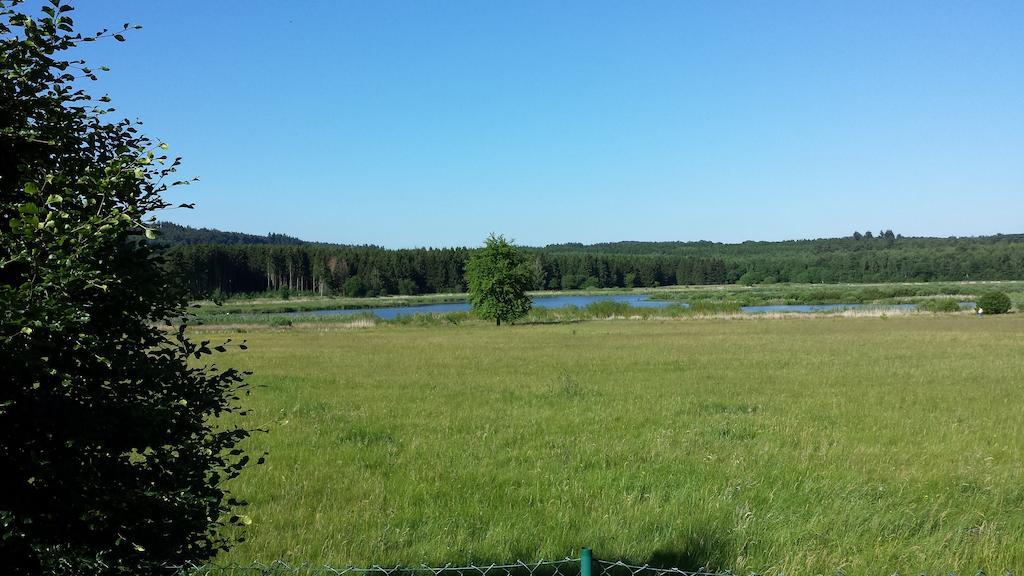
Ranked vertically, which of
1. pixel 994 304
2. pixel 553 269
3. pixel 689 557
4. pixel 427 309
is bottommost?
pixel 427 309

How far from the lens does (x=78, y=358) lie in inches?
122

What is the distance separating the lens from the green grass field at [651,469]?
693 cm

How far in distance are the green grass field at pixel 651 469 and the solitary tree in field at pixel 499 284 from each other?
37509 millimetres

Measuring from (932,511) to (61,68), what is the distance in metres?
9.26

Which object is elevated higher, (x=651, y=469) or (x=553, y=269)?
(x=553, y=269)

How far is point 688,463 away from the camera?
10156 mm

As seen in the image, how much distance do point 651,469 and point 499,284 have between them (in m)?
51.3

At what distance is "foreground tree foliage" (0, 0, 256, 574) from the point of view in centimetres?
278

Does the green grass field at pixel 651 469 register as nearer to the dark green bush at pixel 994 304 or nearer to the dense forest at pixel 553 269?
the dark green bush at pixel 994 304

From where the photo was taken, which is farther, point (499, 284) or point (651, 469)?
point (499, 284)

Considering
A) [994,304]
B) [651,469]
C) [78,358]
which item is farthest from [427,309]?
[78,358]

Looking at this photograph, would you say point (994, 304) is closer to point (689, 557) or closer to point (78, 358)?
point (689, 557)

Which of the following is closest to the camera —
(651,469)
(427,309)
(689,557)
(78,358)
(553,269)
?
(78,358)

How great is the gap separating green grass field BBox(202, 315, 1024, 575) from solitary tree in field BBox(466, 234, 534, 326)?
123 ft
